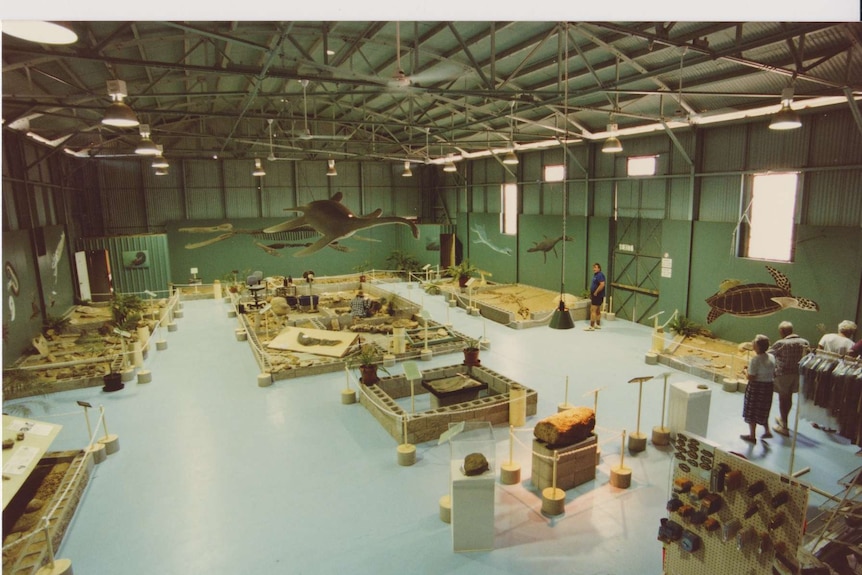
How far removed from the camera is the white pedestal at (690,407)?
7.25 metres

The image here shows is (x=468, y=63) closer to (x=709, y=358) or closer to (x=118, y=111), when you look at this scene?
(x=118, y=111)

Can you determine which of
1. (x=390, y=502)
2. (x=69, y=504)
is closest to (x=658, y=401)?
(x=390, y=502)

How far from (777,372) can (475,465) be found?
523 cm

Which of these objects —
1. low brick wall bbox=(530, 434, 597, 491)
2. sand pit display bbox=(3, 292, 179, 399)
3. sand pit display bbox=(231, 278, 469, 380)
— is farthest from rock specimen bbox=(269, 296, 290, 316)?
low brick wall bbox=(530, 434, 597, 491)

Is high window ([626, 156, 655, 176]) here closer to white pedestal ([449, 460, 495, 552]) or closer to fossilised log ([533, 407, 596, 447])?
fossilised log ([533, 407, 596, 447])

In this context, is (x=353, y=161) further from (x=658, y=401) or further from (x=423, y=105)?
(x=658, y=401)

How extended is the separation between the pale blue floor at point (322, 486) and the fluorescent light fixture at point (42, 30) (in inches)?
195

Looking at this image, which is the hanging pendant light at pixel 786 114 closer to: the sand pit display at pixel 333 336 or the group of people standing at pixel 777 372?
the group of people standing at pixel 777 372

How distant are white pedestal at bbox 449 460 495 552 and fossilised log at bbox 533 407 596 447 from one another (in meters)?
1.28

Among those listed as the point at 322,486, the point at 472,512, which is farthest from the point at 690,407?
the point at 322,486

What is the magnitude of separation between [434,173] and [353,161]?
418 centimetres

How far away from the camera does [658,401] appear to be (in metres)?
8.91

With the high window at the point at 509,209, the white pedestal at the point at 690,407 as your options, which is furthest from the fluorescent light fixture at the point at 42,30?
the high window at the point at 509,209

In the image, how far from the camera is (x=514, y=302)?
16.5 metres
